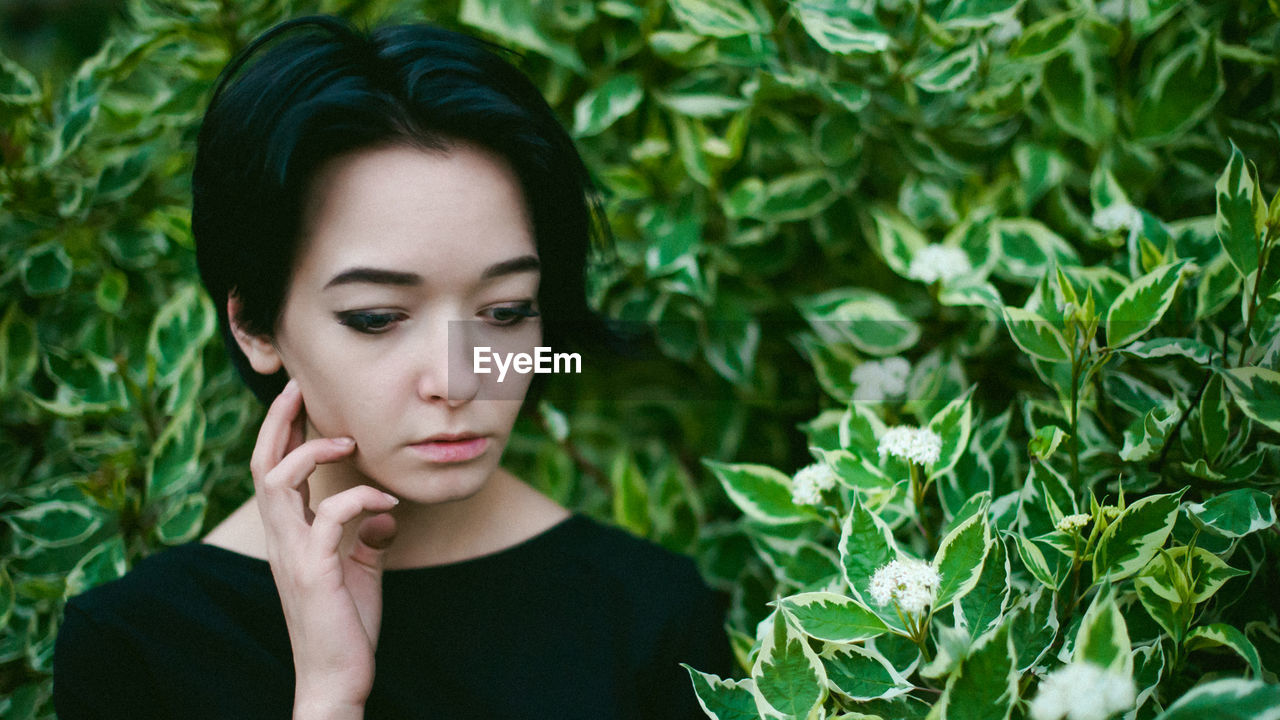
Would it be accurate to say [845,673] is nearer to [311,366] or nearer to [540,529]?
[540,529]

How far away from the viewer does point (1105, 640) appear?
56 cm

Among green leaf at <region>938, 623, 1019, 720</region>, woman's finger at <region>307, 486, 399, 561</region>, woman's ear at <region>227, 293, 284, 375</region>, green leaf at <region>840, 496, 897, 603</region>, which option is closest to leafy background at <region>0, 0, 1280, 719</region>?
green leaf at <region>840, 496, 897, 603</region>

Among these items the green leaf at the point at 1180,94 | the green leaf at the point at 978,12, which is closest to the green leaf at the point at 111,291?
the green leaf at the point at 978,12

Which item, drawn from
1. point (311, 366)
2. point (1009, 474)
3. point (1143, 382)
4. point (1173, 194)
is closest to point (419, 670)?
point (311, 366)

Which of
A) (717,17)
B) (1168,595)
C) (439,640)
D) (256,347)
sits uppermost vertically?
(717,17)

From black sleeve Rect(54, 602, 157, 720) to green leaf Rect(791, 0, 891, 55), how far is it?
3.34ft

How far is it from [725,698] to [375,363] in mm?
447

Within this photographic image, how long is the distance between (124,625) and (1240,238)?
3.86 feet

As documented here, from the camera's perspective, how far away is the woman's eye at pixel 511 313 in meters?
0.80

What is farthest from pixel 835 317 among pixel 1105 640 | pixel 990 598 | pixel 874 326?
pixel 1105 640

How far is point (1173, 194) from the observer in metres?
1.12

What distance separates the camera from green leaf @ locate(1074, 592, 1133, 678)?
1.83ft

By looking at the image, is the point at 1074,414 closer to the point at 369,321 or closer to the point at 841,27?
the point at 841,27

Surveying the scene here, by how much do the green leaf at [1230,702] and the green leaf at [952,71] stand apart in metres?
0.72
